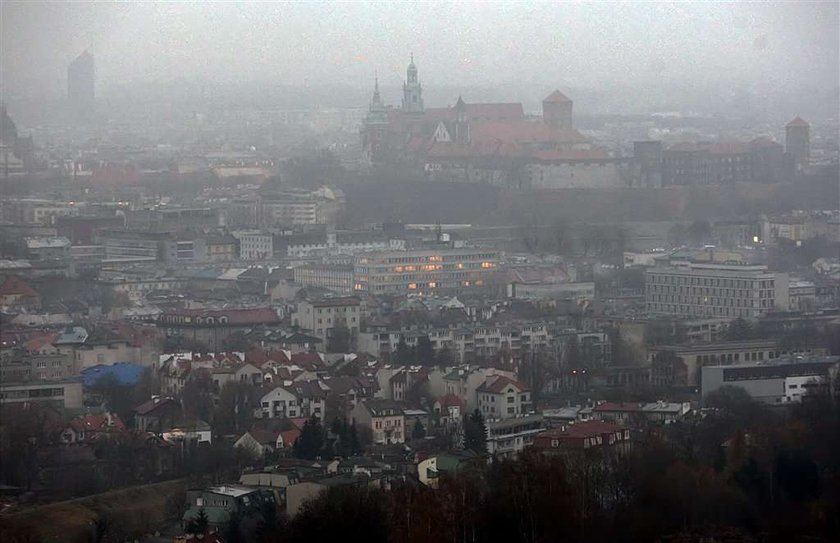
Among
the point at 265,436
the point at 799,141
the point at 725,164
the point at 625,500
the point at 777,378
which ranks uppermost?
the point at 799,141

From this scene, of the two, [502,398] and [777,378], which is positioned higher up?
[777,378]

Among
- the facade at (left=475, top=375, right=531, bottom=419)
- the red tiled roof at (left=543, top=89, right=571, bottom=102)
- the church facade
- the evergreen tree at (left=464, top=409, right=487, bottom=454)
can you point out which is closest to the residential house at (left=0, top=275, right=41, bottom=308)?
the facade at (left=475, top=375, right=531, bottom=419)

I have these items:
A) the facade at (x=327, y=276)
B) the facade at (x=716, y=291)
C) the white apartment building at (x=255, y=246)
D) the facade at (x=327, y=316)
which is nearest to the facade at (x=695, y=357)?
the facade at (x=327, y=316)

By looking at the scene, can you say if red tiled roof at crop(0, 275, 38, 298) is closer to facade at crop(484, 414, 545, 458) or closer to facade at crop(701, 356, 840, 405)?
facade at crop(701, 356, 840, 405)

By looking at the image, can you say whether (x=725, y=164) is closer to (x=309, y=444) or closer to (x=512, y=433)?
(x=512, y=433)

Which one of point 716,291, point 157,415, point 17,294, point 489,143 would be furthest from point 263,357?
point 489,143

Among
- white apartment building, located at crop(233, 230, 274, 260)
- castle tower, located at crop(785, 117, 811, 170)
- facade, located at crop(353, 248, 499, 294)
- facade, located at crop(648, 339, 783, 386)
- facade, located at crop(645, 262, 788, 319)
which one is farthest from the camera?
castle tower, located at crop(785, 117, 811, 170)

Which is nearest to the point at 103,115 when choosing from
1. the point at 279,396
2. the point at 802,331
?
the point at 802,331
